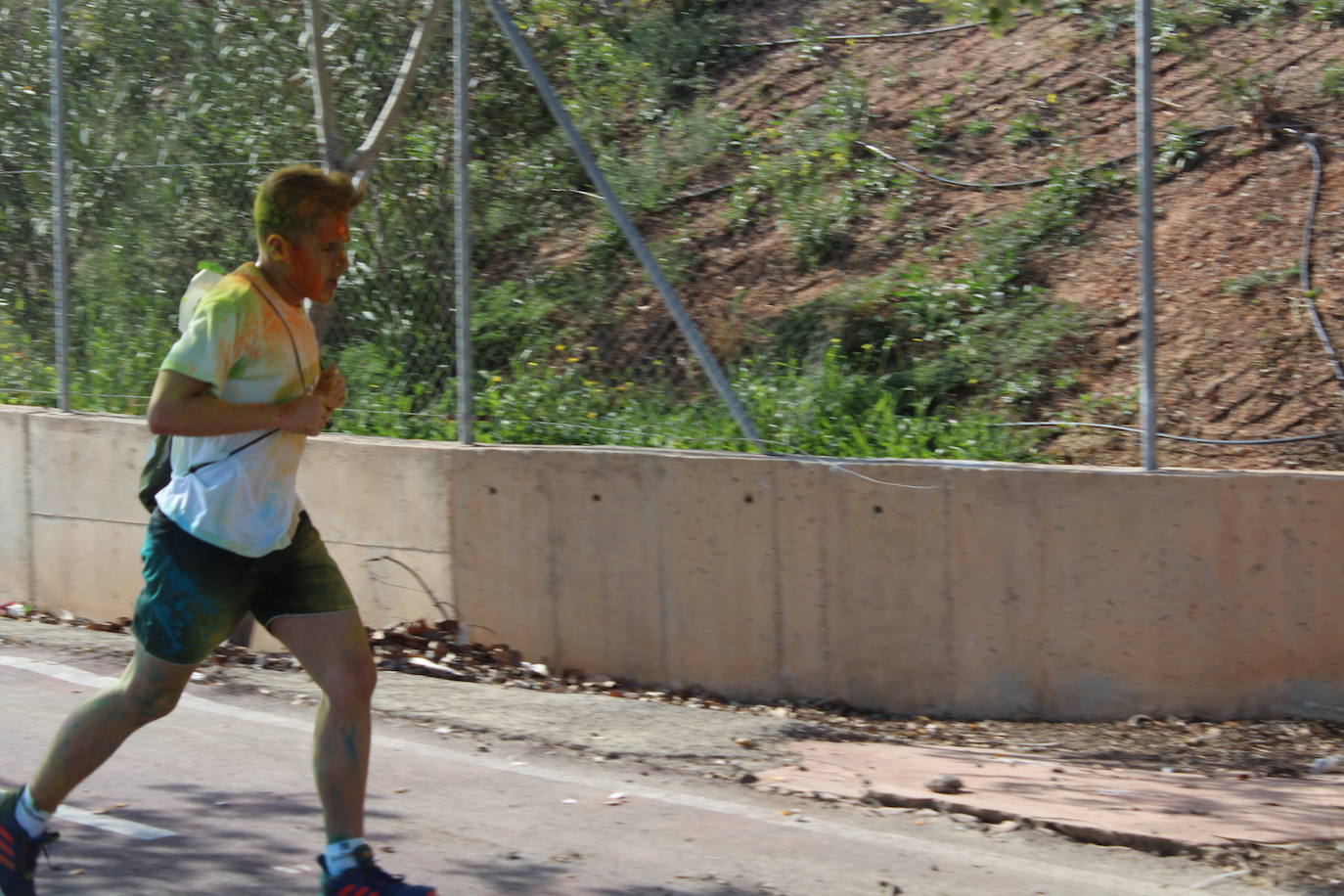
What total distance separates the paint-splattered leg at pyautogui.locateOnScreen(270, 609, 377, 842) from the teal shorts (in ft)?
0.18

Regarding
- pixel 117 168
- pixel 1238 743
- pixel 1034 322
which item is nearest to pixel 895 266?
pixel 1034 322

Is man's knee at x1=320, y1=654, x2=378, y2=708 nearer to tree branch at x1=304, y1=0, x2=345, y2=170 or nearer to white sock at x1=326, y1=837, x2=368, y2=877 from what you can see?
white sock at x1=326, y1=837, x2=368, y2=877

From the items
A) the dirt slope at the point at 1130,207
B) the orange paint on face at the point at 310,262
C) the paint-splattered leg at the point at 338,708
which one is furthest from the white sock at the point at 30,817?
the dirt slope at the point at 1130,207

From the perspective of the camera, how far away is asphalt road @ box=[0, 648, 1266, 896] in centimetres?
386

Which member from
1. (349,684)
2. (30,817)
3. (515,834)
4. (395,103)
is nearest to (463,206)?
(395,103)

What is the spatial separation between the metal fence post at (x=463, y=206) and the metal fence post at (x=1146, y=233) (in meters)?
2.97

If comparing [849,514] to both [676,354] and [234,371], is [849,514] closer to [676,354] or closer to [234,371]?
[676,354]

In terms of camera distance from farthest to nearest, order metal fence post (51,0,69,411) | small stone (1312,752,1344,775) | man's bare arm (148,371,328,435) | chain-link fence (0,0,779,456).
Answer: metal fence post (51,0,69,411), chain-link fence (0,0,779,456), small stone (1312,752,1344,775), man's bare arm (148,371,328,435)

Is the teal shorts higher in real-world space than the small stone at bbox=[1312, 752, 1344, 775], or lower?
higher

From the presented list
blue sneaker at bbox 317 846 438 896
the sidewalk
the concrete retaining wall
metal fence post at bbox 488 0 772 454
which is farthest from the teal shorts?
metal fence post at bbox 488 0 772 454

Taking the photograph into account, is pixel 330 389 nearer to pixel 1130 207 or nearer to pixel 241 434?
pixel 241 434

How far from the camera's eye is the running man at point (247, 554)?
3332 mm

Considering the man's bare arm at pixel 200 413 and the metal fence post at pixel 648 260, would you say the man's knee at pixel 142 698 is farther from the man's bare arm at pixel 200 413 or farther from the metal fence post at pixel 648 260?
the metal fence post at pixel 648 260

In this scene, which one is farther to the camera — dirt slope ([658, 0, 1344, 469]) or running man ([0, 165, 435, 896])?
dirt slope ([658, 0, 1344, 469])
